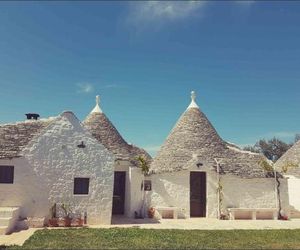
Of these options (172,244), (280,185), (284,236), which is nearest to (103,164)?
(172,244)

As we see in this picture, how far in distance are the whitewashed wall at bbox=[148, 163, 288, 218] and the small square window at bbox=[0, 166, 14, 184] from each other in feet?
23.8

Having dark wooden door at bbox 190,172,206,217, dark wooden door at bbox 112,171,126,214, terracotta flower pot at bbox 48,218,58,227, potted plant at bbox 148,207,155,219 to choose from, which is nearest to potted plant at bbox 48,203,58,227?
terracotta flower pot at bbox 48,218,58,227

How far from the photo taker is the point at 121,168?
61.8 ft

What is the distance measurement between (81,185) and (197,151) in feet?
23.4

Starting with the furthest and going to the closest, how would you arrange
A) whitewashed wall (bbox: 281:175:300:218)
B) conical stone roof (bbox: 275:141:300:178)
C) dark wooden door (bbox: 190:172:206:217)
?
conical stone roof (bbox: 275:141:300:178)
whitewashed wall (bbox: 281:175:300:218)
dark wooden door (bbox: 190:172:206:217)

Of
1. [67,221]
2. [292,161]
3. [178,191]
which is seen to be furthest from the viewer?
[292,161]

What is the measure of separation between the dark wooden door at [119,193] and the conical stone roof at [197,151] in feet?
5.79

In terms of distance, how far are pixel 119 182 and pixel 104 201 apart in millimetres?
3545

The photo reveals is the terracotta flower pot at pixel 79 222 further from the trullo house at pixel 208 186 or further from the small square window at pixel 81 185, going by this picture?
Result: the trullo house at pixel 208 186

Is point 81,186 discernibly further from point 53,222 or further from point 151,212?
point 151,212

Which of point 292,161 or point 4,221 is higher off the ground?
point 292,161

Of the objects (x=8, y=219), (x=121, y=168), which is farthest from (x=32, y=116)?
(x=8, y=219)

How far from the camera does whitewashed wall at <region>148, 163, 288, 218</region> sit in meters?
18.3

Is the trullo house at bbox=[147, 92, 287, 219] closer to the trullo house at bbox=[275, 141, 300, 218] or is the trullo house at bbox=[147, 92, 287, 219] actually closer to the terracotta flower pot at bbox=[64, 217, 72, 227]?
the trullo house at bbox=[275, 141, 300, 218]
